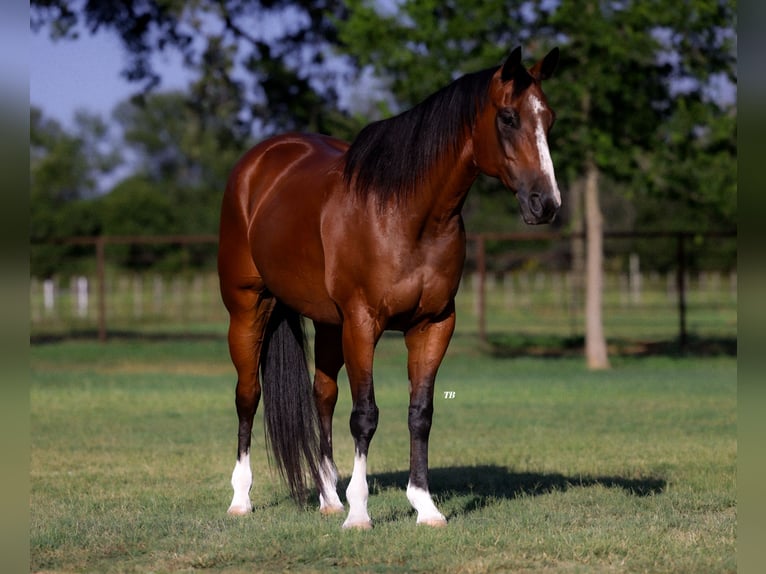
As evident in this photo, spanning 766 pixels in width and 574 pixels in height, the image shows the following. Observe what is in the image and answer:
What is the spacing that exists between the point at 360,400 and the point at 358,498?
543 millimetres

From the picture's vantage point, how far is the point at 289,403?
24.1 ft

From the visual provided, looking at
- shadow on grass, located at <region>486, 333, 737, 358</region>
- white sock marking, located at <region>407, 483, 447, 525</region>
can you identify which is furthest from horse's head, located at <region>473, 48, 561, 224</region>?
shadow on grass, located at <region>486, 333, 737, 358</region>

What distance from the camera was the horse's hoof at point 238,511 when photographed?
6.97m

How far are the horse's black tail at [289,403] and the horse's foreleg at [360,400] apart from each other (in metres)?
0.87

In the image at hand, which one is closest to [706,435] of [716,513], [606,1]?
[716,513]

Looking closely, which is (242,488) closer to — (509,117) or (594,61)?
(509,117)

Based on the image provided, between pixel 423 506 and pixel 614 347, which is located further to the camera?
pixel 614 347

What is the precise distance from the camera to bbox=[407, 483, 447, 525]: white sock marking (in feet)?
20.7

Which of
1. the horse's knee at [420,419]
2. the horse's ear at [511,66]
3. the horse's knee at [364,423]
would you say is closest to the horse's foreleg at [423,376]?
the horse's knee at [420,419]

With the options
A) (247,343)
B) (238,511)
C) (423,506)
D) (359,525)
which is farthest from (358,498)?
(247,343)

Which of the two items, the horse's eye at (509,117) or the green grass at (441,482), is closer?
the green grass at (441,482)

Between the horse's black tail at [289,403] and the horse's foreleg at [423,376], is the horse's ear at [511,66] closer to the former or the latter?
the horse's foreleg at [423,376]

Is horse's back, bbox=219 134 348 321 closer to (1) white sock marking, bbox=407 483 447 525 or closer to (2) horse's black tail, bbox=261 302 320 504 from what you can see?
(2) horse's black tail, bbox=261 302 320 504

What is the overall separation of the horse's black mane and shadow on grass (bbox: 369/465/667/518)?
2078 millimetres
